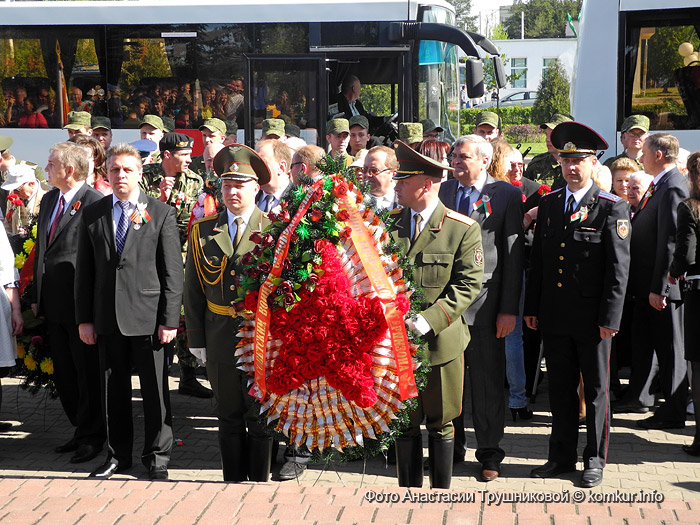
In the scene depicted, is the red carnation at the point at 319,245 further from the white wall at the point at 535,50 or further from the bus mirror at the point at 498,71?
the white wall at the point at 535,50

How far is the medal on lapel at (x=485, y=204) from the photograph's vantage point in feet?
19.3

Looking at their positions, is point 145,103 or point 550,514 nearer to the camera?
point 550,514

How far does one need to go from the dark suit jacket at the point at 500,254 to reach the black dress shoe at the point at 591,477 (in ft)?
3.80

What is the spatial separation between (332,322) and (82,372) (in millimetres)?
2879

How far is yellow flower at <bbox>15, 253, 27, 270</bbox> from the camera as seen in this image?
7.02 m

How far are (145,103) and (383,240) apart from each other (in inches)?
392

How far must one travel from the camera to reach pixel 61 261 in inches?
248

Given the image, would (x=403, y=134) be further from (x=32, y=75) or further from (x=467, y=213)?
(x=32, y=75)

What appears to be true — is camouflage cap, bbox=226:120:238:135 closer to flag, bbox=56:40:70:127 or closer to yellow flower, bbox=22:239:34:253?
flag, bbox=56:40:70:127

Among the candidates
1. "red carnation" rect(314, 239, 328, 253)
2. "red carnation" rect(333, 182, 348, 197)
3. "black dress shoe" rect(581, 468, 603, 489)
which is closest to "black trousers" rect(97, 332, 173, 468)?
"red carnation" rect(314, 239, 328, 253)

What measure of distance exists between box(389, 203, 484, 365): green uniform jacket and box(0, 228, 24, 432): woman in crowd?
2.95 meters

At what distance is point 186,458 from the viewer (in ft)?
20.6

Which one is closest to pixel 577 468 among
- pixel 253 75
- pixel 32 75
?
pixel 253 75

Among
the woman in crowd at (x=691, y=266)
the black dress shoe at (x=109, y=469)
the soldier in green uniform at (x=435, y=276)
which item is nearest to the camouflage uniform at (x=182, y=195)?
the black dress shoe at (x=109, y=469)
